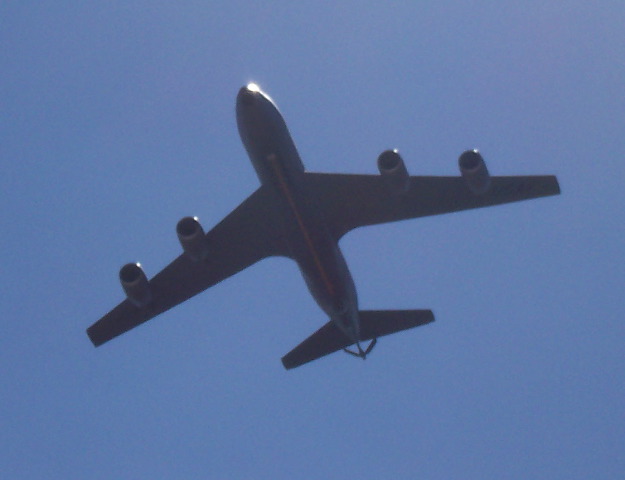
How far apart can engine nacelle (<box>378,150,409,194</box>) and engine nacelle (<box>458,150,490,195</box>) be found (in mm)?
1728

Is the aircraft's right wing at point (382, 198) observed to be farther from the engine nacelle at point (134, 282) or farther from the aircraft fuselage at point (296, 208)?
the engine nacelle at point (134, 282)

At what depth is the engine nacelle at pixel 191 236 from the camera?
101 feet

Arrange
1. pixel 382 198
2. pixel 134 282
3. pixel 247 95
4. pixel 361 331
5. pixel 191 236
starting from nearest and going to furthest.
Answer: pixel 247 95 < pixel 191 236 < pixel 134 282 < pixel 382 198 < pixel 361 331

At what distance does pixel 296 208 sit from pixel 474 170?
19.0 ft

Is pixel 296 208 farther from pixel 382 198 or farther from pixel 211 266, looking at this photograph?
pixel 211 266

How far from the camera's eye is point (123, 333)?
34656 millimetres

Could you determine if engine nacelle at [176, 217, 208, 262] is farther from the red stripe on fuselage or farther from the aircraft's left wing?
the red stripe on fuselage

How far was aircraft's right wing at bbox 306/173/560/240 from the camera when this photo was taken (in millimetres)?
32062

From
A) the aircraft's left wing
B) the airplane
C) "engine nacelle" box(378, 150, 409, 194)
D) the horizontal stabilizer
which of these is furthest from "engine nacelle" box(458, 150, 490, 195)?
the aircraft's left wing

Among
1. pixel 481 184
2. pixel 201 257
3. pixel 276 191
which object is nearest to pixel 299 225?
pixel 276 191

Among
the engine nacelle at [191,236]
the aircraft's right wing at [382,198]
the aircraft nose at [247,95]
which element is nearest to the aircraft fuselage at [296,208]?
the aircraft nose at [247,95]

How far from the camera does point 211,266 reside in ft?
113

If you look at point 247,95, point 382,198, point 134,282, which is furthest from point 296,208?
point 134,282

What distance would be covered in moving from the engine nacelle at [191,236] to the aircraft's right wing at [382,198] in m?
3.86
